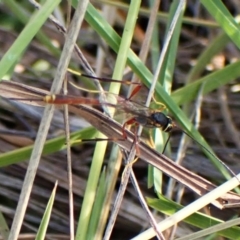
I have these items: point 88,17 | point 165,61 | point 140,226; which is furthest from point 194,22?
point 140,226

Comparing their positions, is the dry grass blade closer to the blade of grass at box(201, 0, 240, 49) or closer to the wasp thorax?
the wasp thorax

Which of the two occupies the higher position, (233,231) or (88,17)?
(88,17)

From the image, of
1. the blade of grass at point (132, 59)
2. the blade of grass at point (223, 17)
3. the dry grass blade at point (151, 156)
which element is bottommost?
the dry grass blade at point (151, 156)

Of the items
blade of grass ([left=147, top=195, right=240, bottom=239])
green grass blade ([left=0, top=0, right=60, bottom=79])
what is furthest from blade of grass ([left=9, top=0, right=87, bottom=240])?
blade of grass ([left=147, top=195, right=240, bottom=239])

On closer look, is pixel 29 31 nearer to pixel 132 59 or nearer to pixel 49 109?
pixel 49 109

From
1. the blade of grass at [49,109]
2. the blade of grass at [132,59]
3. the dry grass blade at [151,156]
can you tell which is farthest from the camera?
the blade of grass at [132,59]

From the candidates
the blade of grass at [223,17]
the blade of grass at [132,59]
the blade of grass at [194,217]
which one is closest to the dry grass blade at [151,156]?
the blade of grass at [194,217]

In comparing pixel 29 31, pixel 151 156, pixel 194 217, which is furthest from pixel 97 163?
pixel 29 31

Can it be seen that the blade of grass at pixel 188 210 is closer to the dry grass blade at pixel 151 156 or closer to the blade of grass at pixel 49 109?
the dry grass blade at pixel 151 156

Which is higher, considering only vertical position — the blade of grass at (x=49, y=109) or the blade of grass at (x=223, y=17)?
the blade of grass at (x=223, y=17)

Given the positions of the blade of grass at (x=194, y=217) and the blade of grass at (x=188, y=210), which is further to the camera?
the blade of grass at (x=194, y=217)

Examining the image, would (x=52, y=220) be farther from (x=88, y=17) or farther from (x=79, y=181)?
(x=88, y=17)
